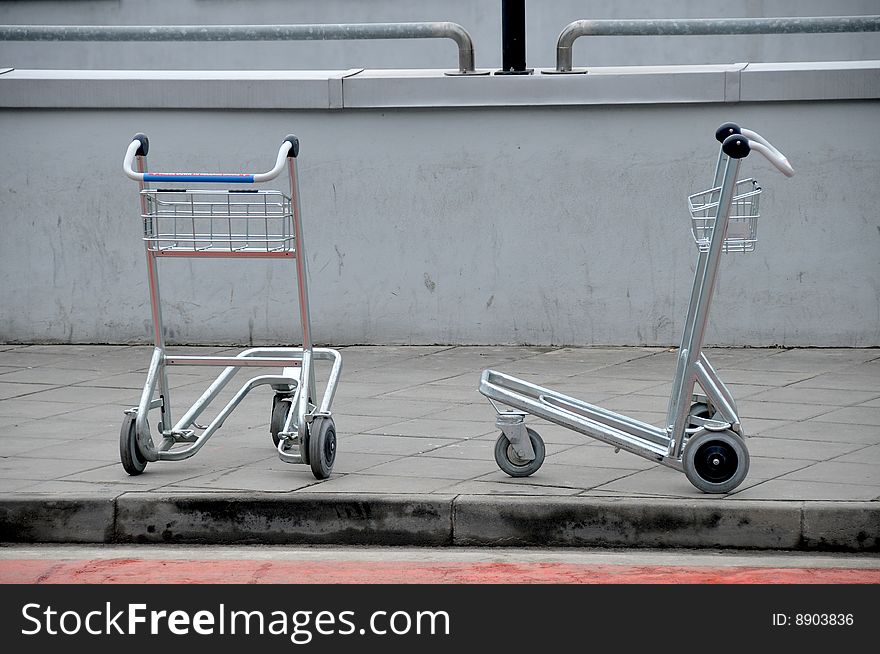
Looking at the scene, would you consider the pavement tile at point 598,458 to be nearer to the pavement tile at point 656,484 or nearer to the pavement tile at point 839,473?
the pavement tile at point 656,484

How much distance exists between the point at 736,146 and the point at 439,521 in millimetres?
1840

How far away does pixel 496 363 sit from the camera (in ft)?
29.0

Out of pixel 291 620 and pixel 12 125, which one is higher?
pixel 12 125

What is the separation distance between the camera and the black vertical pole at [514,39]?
9.37 meters

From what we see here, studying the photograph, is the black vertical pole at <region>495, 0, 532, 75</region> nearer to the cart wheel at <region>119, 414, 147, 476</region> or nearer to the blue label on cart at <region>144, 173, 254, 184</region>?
the blue label on cart at <region>144, 173, 254, 184</region>

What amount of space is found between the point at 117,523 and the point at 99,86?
14.8 feet

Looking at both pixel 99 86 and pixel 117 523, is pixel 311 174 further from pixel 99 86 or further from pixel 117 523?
pixel 117 523

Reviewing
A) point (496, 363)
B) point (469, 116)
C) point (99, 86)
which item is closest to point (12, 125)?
point (99, 86)

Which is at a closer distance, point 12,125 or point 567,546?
point 567,546

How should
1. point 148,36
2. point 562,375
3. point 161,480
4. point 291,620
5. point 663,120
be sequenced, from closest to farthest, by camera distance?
point 291,620
point 161,480
point 562,375
point 663,120
point 148,36

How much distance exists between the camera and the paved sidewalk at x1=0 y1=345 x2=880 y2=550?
5.76m

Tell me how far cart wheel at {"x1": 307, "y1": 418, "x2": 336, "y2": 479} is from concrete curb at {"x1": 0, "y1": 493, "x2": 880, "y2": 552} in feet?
0.78

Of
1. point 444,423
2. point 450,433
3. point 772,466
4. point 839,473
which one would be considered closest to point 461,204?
point 444,423

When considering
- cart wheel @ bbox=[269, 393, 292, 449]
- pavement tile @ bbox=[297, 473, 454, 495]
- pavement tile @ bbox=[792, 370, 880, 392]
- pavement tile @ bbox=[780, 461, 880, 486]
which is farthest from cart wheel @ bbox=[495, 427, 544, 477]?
pavement tile @ bbox=[792, 370, 880, 392]
